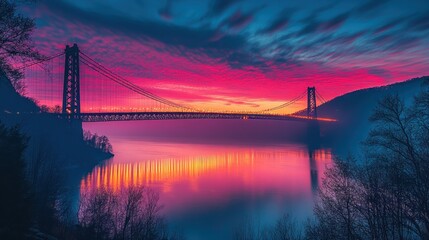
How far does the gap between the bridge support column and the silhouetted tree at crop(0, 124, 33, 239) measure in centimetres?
3361

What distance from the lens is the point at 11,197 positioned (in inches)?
186

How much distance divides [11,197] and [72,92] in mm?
38067

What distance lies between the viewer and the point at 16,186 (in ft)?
16.7

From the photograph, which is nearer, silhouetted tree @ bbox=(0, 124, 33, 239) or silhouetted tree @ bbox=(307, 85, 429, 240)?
silhouetted tree @ bbox=(0, 124, 33, 239)

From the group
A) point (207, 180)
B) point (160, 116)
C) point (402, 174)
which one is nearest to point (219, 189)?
point (207, 180)

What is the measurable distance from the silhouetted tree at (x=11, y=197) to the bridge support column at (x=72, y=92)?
3361 cm

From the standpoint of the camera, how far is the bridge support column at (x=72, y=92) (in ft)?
123

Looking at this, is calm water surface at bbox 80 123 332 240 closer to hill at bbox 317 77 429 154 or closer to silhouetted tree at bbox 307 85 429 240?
silhouetted tree at bbox 307 85 429 240

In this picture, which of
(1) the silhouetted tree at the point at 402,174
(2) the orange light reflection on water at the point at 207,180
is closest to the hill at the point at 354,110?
(2) the orange light reflection on water at the point at 207,180

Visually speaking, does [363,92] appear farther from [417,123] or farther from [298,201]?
[417,123]

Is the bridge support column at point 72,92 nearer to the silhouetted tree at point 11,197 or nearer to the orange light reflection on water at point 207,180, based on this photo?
the orange light reflection on water at point 207,180

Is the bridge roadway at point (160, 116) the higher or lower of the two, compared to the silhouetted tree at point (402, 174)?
higher

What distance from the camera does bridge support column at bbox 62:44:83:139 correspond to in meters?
37.4

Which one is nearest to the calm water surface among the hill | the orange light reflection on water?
the orange light reflection on water
